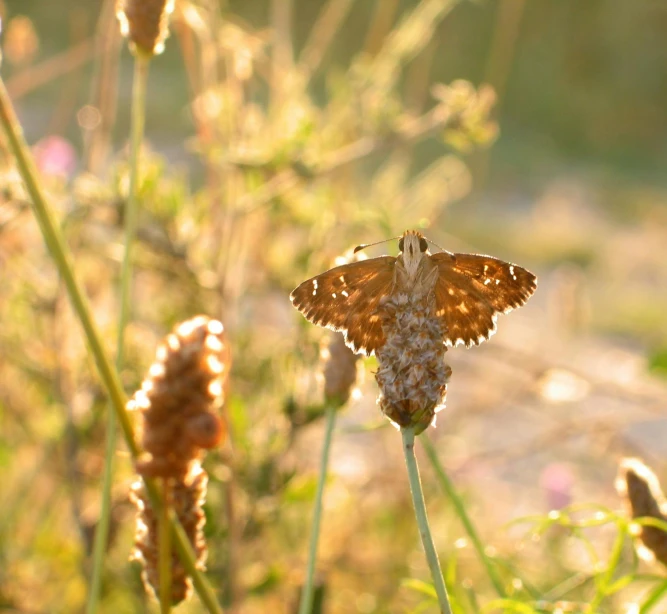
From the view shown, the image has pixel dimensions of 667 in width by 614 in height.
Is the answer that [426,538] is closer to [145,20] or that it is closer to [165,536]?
[165,536]

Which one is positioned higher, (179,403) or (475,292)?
(475,292)

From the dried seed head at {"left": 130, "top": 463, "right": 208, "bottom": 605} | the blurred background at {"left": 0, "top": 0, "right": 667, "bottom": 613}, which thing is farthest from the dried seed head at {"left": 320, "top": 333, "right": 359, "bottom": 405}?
the dried seed head at {"left": 130, "top": 463, "right": 208, "bottom": 605}

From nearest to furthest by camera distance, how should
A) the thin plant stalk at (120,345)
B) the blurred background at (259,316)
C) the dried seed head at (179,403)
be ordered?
1. the dried seed head at (179,403)
2. the thin plant stalk at (120,345)
3. the blurred background at (259,316)

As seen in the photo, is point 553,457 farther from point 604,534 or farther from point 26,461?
point 26,461

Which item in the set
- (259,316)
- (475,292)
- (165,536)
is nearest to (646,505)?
(475,292)

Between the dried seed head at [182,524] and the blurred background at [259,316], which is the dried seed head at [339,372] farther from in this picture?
the dried seed head at [182,524]

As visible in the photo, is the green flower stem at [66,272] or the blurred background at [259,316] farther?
the blurred background at [259,316]

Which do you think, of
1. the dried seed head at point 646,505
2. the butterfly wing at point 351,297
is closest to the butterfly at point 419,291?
the butterfly wing at point 351,297
